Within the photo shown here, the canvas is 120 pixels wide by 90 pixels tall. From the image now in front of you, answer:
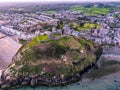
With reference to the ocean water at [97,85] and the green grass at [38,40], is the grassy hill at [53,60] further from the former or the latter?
the ocean water at [97,85]

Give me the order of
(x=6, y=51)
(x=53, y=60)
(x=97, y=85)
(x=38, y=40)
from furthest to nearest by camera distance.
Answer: (x=6, y=51)
(x=38, y=40)
(x=53, y=60)
(x=97, y=85)

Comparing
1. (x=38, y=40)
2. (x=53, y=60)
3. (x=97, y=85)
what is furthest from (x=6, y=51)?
(x=97, y=85)

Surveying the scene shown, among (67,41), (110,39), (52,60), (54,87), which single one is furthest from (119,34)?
(54,87)

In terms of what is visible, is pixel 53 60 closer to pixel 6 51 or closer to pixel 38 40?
pixel 38 40

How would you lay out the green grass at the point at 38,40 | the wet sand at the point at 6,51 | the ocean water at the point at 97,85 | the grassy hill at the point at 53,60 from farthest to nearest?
the green grass at the point at 38,40 < the wet sand at the point at 6,51 < the grassy hill at the point at 53,60 < the ocean water at the point at 97,85

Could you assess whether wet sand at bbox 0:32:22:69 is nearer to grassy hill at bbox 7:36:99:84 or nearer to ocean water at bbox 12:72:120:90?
grassy hill at bbox 7:36:99:84

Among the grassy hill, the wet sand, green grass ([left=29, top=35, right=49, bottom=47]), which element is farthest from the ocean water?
green grass ([left=29, top=35, right=49, bottom=47])

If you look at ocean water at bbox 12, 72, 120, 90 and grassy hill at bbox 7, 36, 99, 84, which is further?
grassy hill at bbox 7, 36, 99, 84

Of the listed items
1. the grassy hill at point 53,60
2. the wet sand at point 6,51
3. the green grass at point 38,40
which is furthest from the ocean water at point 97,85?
the green grass at point 38,40
